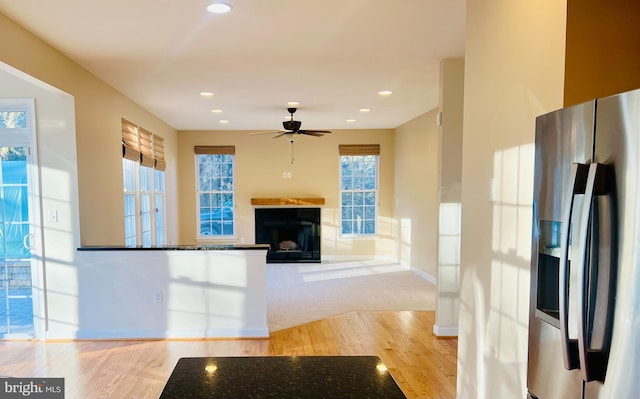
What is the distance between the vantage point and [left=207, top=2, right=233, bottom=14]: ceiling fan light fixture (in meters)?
2.21

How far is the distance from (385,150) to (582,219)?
260 inches

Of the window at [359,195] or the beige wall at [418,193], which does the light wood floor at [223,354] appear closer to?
the beige wall at [418,193]

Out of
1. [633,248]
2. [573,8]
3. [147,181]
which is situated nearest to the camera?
[633,248]

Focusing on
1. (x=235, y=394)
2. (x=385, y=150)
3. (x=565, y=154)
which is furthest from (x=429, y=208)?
(x=235, y=394)

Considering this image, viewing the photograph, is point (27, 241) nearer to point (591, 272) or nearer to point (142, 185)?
point (142, 185)

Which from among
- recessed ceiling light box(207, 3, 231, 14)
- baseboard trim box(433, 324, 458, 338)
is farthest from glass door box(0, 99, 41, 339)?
baseboard trim box(433, 324, 458, 338)

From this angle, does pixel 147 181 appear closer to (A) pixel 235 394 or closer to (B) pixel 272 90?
(B) pixel 272 90

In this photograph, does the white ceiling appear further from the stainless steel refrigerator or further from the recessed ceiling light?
the stainless steel refrigerator

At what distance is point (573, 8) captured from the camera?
50.0 inches

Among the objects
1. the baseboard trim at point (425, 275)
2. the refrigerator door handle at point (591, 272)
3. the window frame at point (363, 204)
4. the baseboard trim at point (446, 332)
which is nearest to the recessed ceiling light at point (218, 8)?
the refrigerator door handle at point (591, 272)

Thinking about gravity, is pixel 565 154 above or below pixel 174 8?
below

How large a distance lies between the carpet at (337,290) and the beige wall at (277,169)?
103 cm
